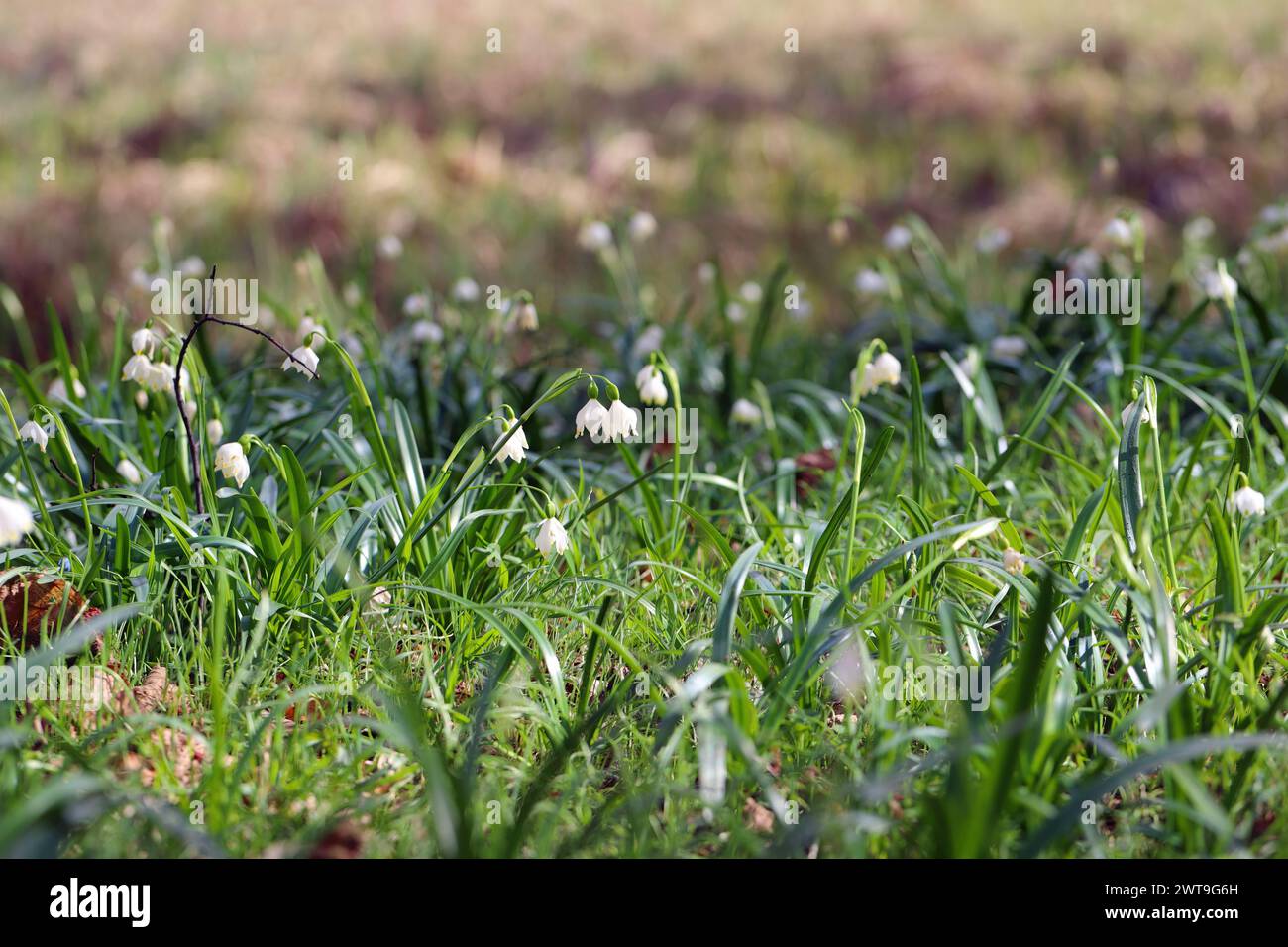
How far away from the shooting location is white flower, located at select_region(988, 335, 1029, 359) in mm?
4000

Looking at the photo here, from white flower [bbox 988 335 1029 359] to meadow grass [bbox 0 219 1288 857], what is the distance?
1.41 feet

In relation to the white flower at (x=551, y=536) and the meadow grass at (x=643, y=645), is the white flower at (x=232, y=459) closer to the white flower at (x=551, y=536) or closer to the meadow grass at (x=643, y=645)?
the meadow grass at (x=643, y=645)

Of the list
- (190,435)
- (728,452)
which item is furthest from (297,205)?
(190,435)

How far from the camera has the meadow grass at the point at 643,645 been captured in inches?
70.6

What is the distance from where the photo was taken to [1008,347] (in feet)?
13.1

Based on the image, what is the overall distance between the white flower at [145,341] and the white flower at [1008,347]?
8.98 feet

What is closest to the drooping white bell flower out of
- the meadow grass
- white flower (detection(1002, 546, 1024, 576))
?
the meadow grass

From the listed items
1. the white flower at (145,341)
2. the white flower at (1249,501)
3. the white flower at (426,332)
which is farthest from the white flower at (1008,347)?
the white flower at (145,341)

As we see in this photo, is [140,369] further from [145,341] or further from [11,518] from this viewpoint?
[11,518]

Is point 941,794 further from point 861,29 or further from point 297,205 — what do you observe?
point 861,29

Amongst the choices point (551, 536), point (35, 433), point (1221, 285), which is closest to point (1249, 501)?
point (1221, 285)

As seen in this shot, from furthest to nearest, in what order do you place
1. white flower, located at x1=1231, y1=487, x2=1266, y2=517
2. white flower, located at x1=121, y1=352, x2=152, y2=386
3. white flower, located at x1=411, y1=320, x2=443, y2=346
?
white flower, located at x1=411, y1=320, x2=443, y2=346 < white flower, located at x1=121, y1=352, x2=152, y2=386 < white flower, located at x1=1231, y1=487, x2=1266, y2=517

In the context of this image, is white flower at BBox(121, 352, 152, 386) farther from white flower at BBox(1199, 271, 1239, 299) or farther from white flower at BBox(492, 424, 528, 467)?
white flower at BBox(1199, 271, 1239, 299)

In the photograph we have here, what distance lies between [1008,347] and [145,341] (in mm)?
2769
